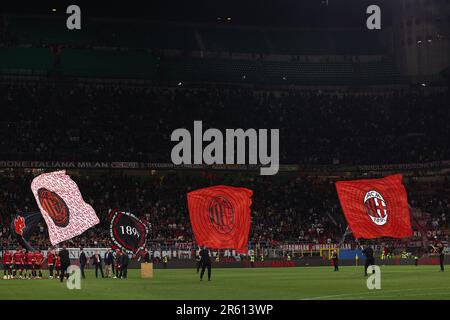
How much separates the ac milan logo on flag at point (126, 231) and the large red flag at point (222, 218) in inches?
296

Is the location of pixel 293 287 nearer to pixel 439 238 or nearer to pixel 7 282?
pixel 7 282

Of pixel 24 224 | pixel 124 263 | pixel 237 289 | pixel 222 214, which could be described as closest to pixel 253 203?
pixel 222 214

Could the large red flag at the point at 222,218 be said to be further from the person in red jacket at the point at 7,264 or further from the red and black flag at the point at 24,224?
the person in red jacket at the point at 7,264

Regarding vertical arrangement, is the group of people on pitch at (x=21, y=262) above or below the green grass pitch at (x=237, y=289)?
above

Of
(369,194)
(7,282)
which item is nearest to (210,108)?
(369,194)

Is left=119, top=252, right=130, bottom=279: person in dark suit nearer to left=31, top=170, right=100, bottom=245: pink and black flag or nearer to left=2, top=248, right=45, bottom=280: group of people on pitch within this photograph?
left=2, top=248, right=45, bottom=280: group of people on pitch

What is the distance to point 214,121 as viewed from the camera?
94688mm

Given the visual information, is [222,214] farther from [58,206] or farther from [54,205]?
[54,205]

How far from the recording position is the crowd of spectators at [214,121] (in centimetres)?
8962

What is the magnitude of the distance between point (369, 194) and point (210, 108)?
112 ft

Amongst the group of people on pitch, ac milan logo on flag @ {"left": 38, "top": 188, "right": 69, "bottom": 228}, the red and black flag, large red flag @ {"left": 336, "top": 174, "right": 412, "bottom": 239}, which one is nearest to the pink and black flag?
ac milan logo on flag @ {"left": 38, "top": 188, "right": 69, "bottom": 228}

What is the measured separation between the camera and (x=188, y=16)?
102688mm

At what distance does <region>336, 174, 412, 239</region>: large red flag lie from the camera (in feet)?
206

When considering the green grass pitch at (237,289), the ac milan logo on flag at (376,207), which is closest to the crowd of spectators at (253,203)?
the ac milan logo on flag at (376,207)
